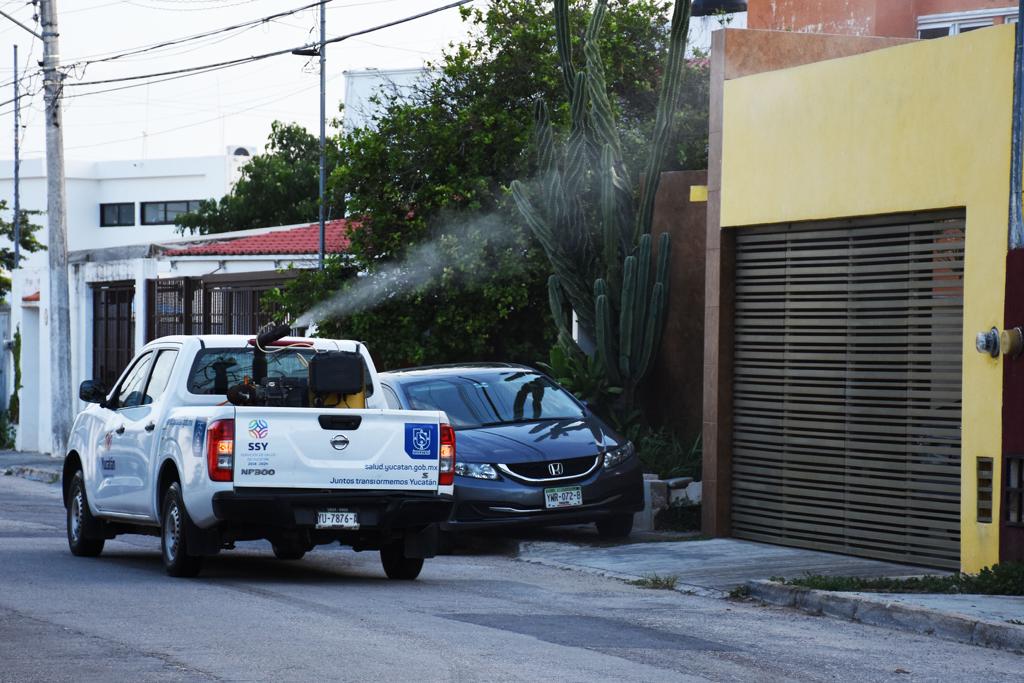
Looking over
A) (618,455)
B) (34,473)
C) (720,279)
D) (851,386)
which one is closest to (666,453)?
(618,455)

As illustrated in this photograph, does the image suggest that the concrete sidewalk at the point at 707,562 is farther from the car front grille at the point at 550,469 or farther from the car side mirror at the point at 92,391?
the car side mirror at the point at 92,391

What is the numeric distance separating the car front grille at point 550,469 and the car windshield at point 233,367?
241 centimetres

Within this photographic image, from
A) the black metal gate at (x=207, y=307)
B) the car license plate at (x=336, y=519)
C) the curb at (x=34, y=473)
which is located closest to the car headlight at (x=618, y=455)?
the car license plate at (x=336, y=519)

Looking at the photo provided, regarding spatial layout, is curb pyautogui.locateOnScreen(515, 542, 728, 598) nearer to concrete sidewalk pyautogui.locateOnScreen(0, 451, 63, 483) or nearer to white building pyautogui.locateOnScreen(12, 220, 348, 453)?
white building pyautogui.locateOnScreen(12, 220, 348, 453)

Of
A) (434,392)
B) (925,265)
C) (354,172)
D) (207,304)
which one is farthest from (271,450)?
(207,304)

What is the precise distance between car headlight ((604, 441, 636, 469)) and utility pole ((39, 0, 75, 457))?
16430mm

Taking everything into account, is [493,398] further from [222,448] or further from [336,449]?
[222,448]

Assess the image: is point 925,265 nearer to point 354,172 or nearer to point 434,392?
point 434,392

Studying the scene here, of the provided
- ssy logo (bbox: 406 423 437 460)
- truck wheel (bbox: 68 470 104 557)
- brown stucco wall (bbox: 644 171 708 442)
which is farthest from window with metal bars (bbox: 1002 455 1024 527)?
truck wheel (bbox: 68 470 104 557)

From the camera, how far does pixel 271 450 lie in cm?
1198

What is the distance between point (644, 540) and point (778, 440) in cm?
157

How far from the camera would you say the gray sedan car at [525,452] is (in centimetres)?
1504

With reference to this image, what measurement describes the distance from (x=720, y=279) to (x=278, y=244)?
16.7 metres

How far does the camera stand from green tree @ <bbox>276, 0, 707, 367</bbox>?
23969 mm
